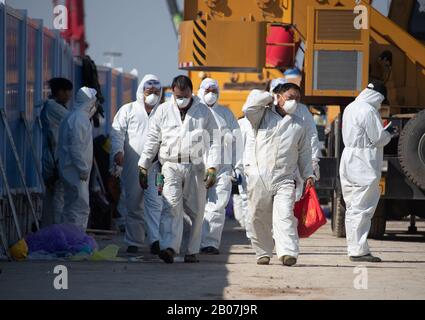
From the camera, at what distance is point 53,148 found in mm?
15812

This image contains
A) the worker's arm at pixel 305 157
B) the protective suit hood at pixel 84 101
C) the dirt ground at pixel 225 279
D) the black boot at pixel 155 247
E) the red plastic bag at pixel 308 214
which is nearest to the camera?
the dirt ground at pixel 225 279

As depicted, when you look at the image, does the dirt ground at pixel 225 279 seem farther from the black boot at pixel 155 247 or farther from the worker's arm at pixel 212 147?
the worker's arm at pixel 212 147

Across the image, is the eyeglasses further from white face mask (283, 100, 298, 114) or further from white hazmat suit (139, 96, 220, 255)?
white face mask (283, 100, 298, 114)

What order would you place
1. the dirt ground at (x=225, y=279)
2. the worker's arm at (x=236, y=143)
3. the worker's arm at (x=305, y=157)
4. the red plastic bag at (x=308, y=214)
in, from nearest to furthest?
the dirt ground at (x=225, y=279)
the red plastic bag at (x=308, y=214)
the worker's arm at (x=305, y=157)
the worker's arm at (x=236, y=143)

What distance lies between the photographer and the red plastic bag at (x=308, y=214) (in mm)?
13453

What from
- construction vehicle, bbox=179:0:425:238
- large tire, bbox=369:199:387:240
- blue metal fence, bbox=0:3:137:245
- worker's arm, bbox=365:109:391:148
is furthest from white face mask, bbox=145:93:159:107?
large tire, bbox=369:199:387:240

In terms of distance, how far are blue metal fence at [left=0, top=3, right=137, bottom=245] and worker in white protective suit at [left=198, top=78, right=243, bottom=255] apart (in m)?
2.12

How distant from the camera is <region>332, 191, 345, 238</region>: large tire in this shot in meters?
17.9

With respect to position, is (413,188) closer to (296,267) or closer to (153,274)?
(296,267)

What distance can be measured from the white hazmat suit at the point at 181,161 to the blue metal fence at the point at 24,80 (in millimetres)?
1776

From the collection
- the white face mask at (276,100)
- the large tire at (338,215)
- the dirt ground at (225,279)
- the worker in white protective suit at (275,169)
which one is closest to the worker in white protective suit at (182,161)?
the dirt ground at (225,279)

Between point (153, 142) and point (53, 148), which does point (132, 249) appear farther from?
point (153, 142)
